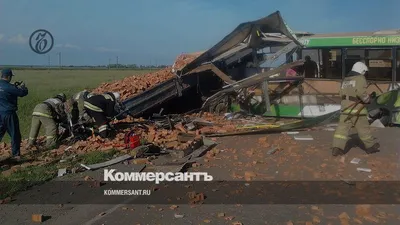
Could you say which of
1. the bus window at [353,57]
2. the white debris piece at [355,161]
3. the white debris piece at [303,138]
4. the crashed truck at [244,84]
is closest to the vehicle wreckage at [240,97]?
the crashed truck at [244,84]

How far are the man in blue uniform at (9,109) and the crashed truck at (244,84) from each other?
320 centimetres

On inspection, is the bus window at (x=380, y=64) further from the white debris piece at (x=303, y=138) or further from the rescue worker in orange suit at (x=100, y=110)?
the rescue worker in orange suit at (x=100, y=110)

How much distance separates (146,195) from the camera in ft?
18.2

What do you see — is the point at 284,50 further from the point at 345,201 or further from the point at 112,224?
the point at 112,224

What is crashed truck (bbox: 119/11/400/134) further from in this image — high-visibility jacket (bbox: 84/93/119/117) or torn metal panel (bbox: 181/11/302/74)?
high-visibility jacket (bbox: 84/93/119/117)

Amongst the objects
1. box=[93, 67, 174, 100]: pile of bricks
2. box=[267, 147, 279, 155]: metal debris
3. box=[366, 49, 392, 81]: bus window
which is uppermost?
box=[366, 49, 392, 81]: bus window

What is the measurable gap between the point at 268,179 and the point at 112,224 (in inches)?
100

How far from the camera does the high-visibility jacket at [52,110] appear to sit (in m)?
9.20

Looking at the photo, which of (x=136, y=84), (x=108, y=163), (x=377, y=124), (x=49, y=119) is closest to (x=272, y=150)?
(x=108, y=163)

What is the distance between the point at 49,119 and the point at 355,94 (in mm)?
6464

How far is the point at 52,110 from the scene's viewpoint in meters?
9.34

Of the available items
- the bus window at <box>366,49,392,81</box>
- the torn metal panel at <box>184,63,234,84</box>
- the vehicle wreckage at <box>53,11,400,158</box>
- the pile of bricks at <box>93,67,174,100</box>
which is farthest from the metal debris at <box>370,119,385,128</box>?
the pile of bricks at <box>93,67,174,100</box>

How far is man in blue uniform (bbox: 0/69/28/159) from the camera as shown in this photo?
820cm

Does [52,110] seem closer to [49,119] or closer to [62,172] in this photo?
[49,119]
